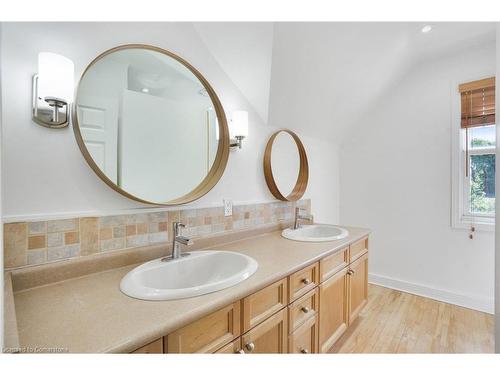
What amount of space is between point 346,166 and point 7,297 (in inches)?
118

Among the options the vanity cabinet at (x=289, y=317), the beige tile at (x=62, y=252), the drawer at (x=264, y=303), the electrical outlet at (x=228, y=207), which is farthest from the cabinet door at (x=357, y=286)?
the beige tile at (x=62, y=252)

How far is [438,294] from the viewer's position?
234 centimetres

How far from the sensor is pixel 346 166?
9.59 feet

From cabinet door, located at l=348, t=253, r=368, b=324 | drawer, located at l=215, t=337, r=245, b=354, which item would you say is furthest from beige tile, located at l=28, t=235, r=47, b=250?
cabinet door, located at l=348, t=253, r=368, b=324

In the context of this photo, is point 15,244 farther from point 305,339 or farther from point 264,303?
point 305,339

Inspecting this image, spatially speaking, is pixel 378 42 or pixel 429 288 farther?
pixel 429 288

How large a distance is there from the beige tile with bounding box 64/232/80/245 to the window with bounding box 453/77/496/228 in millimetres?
2958

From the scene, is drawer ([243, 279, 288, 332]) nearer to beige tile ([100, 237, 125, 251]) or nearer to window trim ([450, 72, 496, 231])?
beige tile ([100, 237, 125, 251])

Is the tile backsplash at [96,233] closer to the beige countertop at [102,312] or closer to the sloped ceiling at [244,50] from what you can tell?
the beige countertop at [102,312]

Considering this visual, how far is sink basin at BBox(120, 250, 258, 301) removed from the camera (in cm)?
80

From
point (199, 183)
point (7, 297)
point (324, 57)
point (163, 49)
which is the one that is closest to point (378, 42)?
point (324, 57)

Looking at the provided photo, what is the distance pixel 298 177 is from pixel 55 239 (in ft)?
5.93

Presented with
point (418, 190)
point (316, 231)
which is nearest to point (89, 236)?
point (316, 231)
